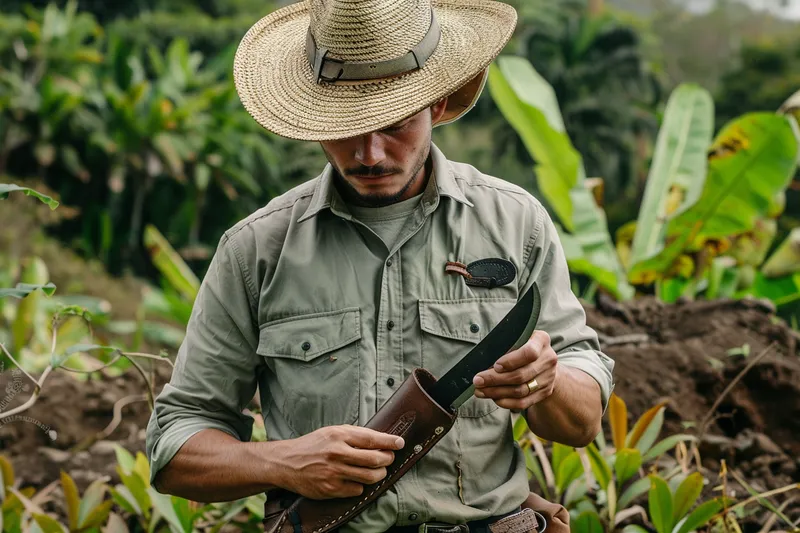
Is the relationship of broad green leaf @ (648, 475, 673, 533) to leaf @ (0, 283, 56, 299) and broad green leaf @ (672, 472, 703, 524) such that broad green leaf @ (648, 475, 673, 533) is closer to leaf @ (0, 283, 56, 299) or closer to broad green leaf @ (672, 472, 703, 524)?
broad green leaf @ (672, 472, 703, 524)

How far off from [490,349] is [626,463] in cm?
124

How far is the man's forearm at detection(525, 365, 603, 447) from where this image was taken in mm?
2121

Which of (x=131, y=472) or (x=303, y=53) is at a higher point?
(x=303, y=53)

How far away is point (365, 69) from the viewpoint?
2.21 metres

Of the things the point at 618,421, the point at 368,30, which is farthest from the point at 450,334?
the point at 618,421

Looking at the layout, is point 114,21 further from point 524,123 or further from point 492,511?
point 492,511

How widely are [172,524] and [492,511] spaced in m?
1.25

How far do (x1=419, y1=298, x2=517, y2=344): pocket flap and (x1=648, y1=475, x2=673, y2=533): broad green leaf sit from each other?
956 mm

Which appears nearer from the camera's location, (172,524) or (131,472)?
(172,524)

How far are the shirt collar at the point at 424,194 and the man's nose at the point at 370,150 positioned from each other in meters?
0.17

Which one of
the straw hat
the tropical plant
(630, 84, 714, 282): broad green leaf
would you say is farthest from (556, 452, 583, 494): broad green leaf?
(630, 84, 714, 282): broad green leaf

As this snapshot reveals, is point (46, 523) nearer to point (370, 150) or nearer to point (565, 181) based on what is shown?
point (370, 150)

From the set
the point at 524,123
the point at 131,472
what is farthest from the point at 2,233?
the point at 131,472

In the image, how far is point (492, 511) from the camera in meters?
2.22
